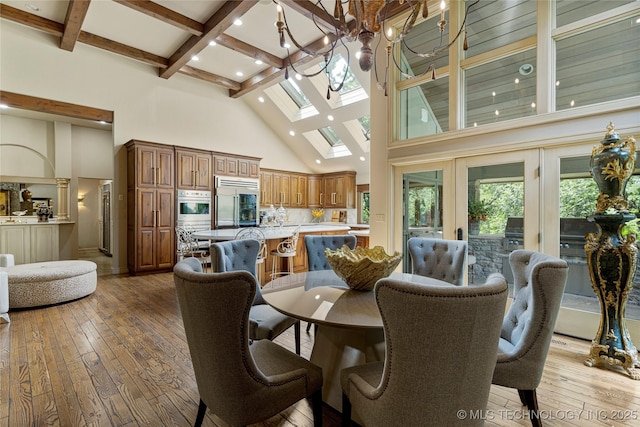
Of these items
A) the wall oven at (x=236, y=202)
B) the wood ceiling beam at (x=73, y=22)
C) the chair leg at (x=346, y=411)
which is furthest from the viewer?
the wall oven at (x=236, y=202)

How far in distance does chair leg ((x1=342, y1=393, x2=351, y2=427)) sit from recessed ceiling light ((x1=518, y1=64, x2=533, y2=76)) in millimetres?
3649

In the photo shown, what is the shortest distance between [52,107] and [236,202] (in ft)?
11.8

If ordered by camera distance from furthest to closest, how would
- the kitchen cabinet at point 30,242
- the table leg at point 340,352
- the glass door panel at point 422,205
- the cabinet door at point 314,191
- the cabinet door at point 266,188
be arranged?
1. the cabinet door at point 314,191
2. the cabinet door at point 266,188
3. the kitchen cabinet at point 30,242
4. the glass door panel at point 422,205
5. the table leg at point 340,352

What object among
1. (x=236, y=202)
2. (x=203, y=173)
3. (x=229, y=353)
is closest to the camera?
(x=229, y=353)

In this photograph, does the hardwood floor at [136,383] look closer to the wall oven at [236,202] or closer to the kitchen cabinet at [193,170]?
the kitchen cabinet at [193,170]

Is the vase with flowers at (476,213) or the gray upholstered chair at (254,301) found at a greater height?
the vase with flowers at (476,213)

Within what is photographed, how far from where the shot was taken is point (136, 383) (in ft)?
6.85

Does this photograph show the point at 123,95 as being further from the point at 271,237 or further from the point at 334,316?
the point at 334,316

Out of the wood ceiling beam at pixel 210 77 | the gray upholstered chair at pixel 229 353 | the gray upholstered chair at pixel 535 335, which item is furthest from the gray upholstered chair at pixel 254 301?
the wood ceiling beam at pixel 210 77

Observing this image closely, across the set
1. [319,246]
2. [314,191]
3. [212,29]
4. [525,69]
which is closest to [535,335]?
[319,246]

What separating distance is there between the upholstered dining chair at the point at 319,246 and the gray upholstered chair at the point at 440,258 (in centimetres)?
63

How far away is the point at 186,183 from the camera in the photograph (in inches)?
239

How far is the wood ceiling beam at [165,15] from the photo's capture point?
395cm

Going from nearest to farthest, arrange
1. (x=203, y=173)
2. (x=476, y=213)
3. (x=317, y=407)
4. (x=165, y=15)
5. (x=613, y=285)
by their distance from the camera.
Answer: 1. (x=317, y=407)
2. (x=613, y=285)
3. (x=476, y=213)
4. (x=165, y=15)
5. (x=203, y=173)
